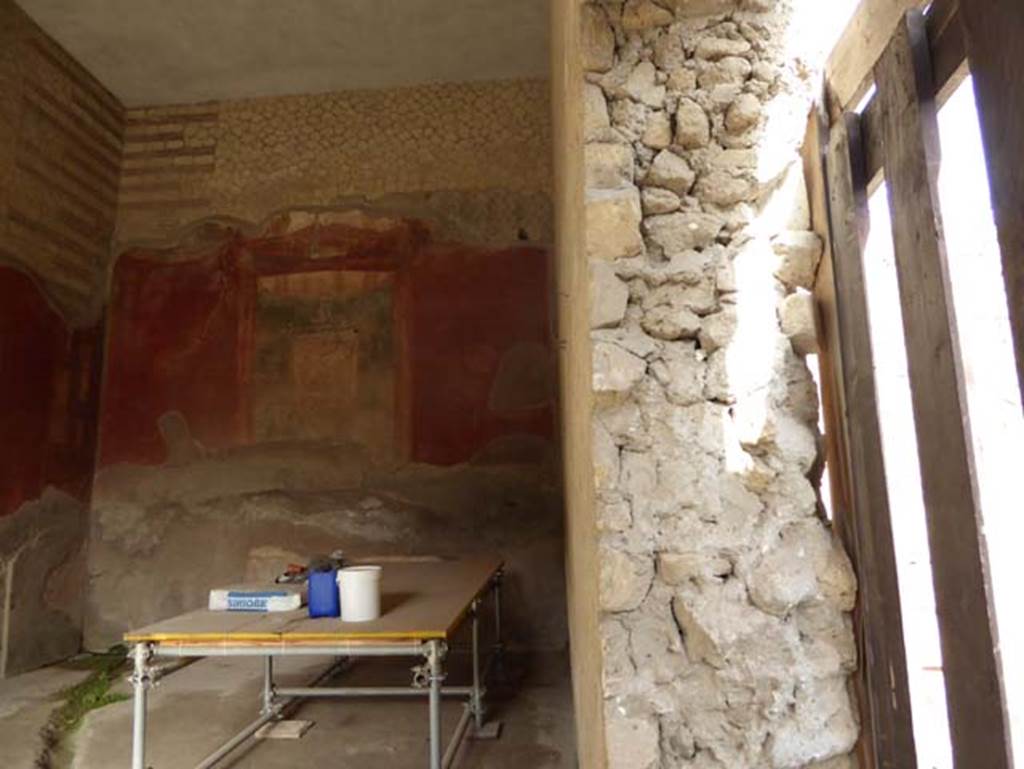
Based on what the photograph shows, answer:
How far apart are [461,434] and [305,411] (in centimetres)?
121

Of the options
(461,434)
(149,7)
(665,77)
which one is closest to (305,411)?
(461,434)

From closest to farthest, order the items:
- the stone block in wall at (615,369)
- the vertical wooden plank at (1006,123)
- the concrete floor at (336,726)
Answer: the vertical wooden plank at (1006,123)
the stone block in wall at (615,369)
the concrete floor at (336,726)

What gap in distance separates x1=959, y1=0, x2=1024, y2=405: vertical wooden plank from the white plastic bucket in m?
2.23

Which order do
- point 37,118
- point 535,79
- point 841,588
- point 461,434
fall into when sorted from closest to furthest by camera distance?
1. point 841,588
2. point 37,118
3. point 461,434
4. point 535,79

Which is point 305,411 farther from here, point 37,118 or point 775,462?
point 775,462

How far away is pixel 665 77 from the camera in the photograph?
1.38 m

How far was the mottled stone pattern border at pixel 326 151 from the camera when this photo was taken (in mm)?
5586

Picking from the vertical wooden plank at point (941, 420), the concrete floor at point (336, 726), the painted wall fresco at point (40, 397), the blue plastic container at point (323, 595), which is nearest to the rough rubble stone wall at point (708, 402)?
the vertical wooden plank at point (941, 420)

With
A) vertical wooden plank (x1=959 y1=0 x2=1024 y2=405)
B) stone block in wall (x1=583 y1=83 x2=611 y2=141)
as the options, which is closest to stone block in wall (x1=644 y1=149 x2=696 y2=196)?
stone block in wall (x1=583 y1=83 x2=611 y2=141)

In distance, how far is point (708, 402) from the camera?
129cm

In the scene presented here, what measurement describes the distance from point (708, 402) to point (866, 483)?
288 mm

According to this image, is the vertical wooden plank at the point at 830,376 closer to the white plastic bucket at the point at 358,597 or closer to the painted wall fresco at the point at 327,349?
the white plastic bucket at the point at 358,597

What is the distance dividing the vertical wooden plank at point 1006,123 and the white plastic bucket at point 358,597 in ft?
7.33

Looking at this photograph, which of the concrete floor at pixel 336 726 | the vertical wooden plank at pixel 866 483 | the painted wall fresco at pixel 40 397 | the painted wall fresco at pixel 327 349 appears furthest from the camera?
the painted wall fresco at pixel 327 349
